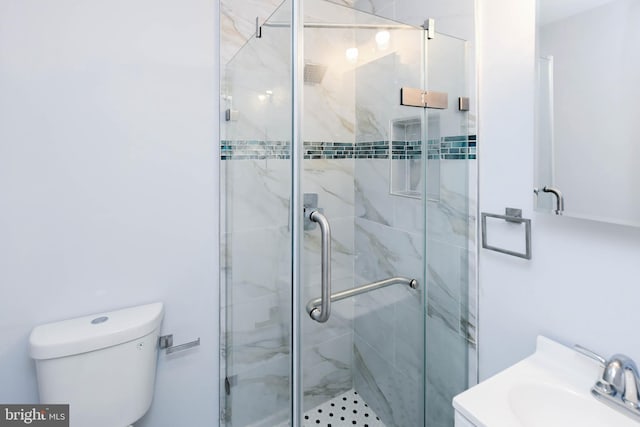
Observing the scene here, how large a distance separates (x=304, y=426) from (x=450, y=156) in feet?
3.68

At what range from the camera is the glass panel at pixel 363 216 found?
1.13 metres

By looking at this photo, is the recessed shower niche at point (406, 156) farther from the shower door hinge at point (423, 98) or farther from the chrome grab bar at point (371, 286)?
the chrome grab bar at point (371, 286)

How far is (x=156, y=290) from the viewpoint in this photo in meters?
1.47

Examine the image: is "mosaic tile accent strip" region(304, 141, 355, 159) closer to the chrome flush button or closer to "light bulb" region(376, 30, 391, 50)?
"light bulb" region(376, 30, 391, 50)

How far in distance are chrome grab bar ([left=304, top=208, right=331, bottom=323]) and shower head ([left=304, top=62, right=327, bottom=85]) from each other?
418 mm

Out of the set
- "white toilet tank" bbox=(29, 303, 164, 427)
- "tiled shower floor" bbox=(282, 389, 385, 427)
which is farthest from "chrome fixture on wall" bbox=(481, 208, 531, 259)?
"white toilet tank" bbox=(29, 303, 164, 427)

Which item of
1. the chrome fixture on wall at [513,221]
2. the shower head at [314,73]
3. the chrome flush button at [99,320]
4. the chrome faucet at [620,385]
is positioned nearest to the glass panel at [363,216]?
the shower head at [314,73]

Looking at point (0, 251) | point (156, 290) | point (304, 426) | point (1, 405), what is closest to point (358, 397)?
point (304, 426)

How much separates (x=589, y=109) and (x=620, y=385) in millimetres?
758

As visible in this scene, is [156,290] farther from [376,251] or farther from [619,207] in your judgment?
[619,207]

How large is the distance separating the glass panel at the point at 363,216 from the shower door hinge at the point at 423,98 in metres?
0.02

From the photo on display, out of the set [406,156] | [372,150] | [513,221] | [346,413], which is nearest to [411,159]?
[406,156]

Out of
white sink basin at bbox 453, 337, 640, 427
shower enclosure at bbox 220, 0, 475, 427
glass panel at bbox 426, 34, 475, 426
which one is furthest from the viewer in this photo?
glass panel at bbox 426, 34, 475, 426

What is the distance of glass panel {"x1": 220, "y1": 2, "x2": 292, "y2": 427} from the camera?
3.67 ft
